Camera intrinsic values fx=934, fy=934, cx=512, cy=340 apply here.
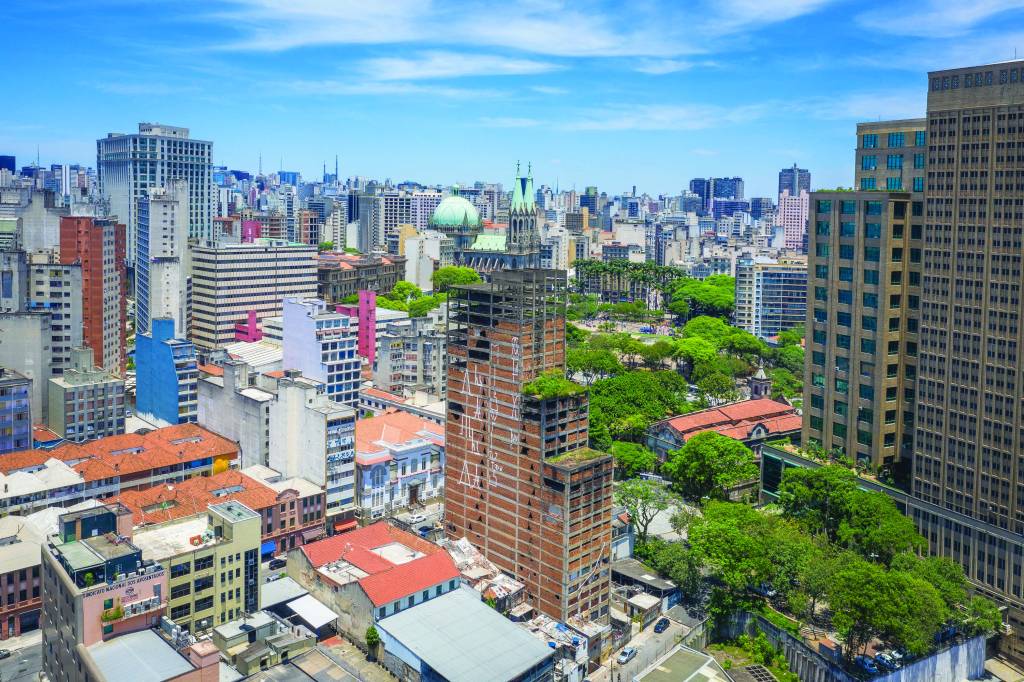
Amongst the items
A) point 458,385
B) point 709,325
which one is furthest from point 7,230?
point 709,325

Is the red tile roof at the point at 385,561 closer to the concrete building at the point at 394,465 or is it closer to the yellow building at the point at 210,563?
the yellow building at the point at 210,563

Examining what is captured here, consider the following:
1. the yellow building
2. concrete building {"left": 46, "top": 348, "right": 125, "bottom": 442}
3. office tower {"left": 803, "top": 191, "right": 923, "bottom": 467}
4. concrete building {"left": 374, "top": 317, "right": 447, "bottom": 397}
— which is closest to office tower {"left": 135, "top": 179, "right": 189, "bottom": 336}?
concrete building {"left": 374, "top": 317, "right": 447, "bottom": 397}

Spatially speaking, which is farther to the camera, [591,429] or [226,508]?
[591,429]

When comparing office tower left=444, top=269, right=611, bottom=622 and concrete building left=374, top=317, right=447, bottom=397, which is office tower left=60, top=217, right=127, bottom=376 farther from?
office tower left=444, top=269, right=611, bottom=622

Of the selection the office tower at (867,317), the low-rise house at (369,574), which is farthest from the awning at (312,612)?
the office tower at (867,317)

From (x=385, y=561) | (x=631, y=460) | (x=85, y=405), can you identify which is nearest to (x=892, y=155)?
(x=631, y=460)

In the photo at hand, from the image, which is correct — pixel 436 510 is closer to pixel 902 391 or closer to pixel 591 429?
pixel 591 429
